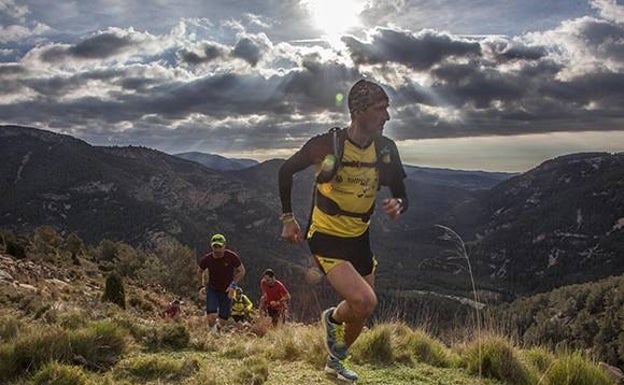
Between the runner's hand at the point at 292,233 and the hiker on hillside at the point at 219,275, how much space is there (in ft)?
19.4

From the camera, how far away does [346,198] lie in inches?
178

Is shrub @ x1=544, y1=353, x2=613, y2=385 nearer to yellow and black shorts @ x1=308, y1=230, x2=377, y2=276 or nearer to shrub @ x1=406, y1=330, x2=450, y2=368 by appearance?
shrub @ x1=406, y1=330, x2=450, y2=368

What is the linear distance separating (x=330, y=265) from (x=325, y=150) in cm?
100

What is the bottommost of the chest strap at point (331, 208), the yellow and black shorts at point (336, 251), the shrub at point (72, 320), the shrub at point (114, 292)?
the shrub at point (114, 292)

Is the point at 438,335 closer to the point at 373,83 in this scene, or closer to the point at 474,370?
the point at 474,370

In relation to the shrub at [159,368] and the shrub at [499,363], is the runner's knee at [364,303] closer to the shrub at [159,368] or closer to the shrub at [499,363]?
the shrub at [499,363]

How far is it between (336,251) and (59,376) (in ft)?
7.77

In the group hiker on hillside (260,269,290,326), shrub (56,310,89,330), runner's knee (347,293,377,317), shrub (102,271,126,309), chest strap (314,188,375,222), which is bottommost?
shrub (102,271,126,309)

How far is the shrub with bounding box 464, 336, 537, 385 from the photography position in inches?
193

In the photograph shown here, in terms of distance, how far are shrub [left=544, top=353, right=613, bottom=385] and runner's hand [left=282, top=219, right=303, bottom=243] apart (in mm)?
2441

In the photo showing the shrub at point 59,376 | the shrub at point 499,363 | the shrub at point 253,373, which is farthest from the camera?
the shrub at point 499,363

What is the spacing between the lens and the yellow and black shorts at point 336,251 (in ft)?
14.8

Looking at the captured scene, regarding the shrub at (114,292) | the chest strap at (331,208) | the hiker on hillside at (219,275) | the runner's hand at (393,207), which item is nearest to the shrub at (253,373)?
the chest strap at (331,208)

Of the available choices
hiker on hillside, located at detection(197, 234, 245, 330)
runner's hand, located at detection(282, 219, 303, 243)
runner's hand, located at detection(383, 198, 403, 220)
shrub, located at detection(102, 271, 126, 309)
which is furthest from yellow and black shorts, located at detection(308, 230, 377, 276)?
shrub, located at detection(102, 271, 126, 309)
